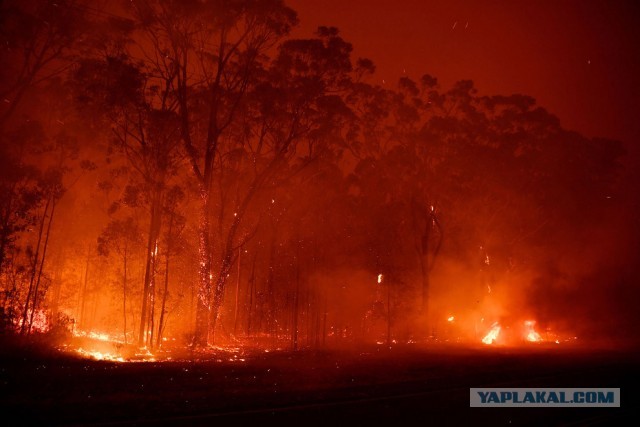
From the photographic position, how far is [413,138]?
108 feet

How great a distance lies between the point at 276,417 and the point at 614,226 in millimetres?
42390

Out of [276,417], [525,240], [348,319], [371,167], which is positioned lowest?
[276,417]

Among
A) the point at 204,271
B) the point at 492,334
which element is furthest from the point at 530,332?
the point at 204,271

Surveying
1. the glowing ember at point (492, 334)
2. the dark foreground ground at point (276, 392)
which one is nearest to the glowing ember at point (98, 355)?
the dark foreground ground at point (276, 392)

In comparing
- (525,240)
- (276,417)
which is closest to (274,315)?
(525,240)

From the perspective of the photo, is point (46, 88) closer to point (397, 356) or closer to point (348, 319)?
point (397, 356)

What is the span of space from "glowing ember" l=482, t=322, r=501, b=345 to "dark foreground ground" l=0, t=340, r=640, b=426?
57.4 ft

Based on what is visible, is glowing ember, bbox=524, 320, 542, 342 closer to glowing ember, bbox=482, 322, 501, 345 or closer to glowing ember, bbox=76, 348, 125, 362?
glowing ember, bbox=482, 322, 501, 345

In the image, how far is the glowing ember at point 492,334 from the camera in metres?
35.2

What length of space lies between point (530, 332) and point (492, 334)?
363cm

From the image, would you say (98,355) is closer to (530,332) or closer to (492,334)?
(492,334)

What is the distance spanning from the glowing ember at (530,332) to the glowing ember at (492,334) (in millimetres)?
2427

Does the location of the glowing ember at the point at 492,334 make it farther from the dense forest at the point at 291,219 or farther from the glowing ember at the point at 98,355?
the glowing ember at the point at 98,355

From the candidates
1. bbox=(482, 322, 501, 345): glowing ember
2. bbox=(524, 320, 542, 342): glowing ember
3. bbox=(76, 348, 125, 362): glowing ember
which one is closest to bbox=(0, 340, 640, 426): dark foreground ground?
bbox=(76, 348, 125, 362): glowing ember
